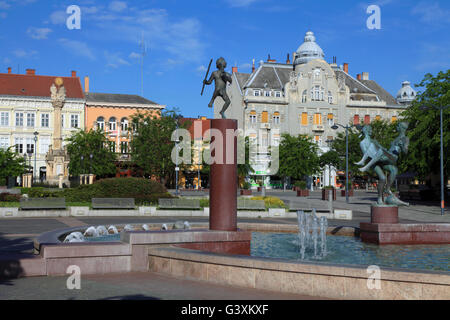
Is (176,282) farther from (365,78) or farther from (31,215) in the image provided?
(365,78)

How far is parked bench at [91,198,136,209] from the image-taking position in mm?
26391

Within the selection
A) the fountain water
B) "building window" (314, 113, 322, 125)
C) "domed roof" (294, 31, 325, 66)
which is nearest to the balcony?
"building window" (314, 113, 322, 125)

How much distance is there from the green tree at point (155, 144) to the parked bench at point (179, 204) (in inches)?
1243

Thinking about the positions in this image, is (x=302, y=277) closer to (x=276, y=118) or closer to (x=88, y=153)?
(x=88, y=153)

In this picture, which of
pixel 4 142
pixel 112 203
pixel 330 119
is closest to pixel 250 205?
pixel 112 203

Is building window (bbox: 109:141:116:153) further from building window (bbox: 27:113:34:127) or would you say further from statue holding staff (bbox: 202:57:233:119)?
statue holding staff (bbox: 202:57:233:119)

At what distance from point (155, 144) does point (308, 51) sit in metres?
29.4

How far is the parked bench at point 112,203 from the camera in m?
26.4

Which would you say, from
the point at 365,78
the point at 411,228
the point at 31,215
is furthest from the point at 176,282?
the point at 365,78

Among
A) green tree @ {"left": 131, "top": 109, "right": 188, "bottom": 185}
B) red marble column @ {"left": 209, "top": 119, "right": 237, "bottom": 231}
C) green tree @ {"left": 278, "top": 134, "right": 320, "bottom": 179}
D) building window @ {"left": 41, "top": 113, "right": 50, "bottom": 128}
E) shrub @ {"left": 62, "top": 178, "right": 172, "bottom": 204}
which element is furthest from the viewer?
building window @ {"left": 41, "top": 113, "right": 50, "bottom": 128}

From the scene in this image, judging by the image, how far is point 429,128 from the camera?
38.7 m

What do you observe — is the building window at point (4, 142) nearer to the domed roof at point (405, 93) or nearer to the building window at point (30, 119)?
the building window at point (30, 119)

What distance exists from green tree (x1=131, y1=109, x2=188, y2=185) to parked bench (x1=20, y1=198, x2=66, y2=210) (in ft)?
111

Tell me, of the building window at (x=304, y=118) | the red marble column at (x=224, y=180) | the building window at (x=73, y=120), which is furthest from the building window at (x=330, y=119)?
the red marble column at (x=224, y=180)
